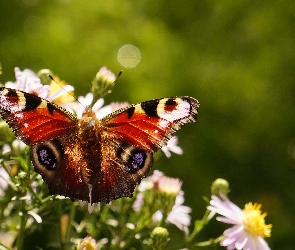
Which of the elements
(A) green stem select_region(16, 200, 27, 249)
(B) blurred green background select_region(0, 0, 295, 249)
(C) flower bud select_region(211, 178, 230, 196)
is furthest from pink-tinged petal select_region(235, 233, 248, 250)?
(B) blurred green background select_region(0, 0, 295, 249)

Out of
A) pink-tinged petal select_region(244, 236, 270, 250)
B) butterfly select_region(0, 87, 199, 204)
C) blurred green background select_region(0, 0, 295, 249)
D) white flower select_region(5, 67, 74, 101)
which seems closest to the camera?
butterfly select_region(0, 87, 199, 204)

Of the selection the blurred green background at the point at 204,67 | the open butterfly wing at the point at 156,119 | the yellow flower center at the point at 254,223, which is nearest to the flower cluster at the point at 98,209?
the yellow flower center at the point at 254,223

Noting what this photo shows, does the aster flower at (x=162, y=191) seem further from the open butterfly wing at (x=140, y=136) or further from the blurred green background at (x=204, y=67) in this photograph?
the blurred green background at (x=204, y=67)

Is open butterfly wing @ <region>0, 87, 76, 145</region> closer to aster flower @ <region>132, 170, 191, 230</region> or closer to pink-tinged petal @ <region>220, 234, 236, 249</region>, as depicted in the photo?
aster flower @ <region>132, 170, 191, 230</region>

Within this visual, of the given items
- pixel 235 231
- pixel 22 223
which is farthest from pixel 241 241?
pixel 22 223

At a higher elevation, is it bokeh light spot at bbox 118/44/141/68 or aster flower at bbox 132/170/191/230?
bokeh light spot at bbox 118/44/141/68
